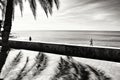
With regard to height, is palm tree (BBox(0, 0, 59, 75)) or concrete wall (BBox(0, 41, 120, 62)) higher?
palm tree (BBox(0, 0, 59, 75))

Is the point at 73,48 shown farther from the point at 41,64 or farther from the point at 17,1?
the point at 17,1

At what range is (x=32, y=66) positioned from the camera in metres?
9.00

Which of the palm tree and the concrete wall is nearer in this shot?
the palm tree

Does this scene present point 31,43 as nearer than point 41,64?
No

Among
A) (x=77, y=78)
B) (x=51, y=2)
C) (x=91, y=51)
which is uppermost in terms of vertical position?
(x=51, y=2)

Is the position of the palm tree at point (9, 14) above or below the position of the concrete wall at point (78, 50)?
above

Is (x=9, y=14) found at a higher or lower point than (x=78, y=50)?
higher

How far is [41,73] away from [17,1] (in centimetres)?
423

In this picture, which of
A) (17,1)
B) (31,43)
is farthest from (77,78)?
(31,43)

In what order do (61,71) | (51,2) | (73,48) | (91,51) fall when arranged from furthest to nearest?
1. (73,48)
2. (91,51)
3. (61,71)
4. (51,2)

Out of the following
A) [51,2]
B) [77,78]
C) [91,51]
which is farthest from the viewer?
[91,51]

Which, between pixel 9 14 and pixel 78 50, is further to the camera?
pixel 78 50

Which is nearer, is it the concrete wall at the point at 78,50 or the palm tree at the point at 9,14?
the palm tree at the point at 9,14

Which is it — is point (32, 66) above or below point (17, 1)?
below
